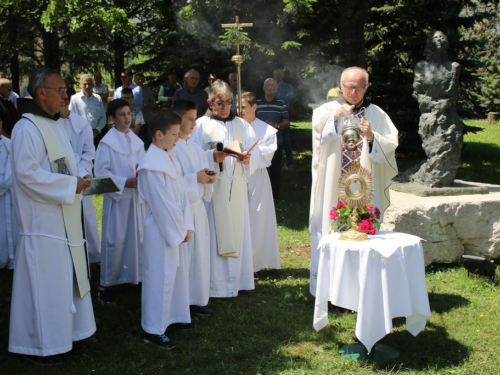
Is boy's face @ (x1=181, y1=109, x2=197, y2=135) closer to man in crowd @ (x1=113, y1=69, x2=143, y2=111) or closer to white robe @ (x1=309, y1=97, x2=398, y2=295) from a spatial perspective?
white robe @ (x1=309, y1=97, x2=398, y2=295)

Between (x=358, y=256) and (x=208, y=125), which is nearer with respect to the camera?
(x=358, y=256)

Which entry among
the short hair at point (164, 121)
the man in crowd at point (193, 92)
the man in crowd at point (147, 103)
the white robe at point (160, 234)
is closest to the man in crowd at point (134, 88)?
the man in crowd at point (147, 103)

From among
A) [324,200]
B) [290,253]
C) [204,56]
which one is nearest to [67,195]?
[324,200]

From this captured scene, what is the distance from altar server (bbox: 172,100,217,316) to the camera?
5164 mm

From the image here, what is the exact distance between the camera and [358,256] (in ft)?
14.0

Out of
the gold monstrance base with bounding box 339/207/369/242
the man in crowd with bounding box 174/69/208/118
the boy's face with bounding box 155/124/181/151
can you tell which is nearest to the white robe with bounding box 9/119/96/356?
the boy's face with bounding box 155/124/181/151

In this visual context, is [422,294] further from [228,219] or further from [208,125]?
[208,125]

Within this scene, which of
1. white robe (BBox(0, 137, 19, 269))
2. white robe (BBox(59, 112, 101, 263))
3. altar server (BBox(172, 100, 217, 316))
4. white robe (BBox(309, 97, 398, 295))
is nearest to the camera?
altar server (BBox(172, 100, 217, 316))

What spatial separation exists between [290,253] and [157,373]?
11.6 ft

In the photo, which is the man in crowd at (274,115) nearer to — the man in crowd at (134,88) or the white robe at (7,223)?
the man in crowd at (134,88)

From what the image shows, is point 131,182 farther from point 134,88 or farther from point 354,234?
point 134,88

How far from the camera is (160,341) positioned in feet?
15.8

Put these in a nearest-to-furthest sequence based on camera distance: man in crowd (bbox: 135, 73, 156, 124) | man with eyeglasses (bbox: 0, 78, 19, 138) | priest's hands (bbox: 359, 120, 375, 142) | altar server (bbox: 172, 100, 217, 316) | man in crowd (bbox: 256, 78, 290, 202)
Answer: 1. priest's hands (bbox: 359, 120, 375, 142)
2. altar server (bbox: 172, 100, 217, 316)
3. man with eyeglasses (bbox: 0, 78, 19, 138)
4. man in crowd (bbox: 256, 78, 290, 202)
5. man in crowd (bbox: 135, 73, 156, 124)

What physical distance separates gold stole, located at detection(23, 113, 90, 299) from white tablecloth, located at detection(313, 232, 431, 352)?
1.91 m
